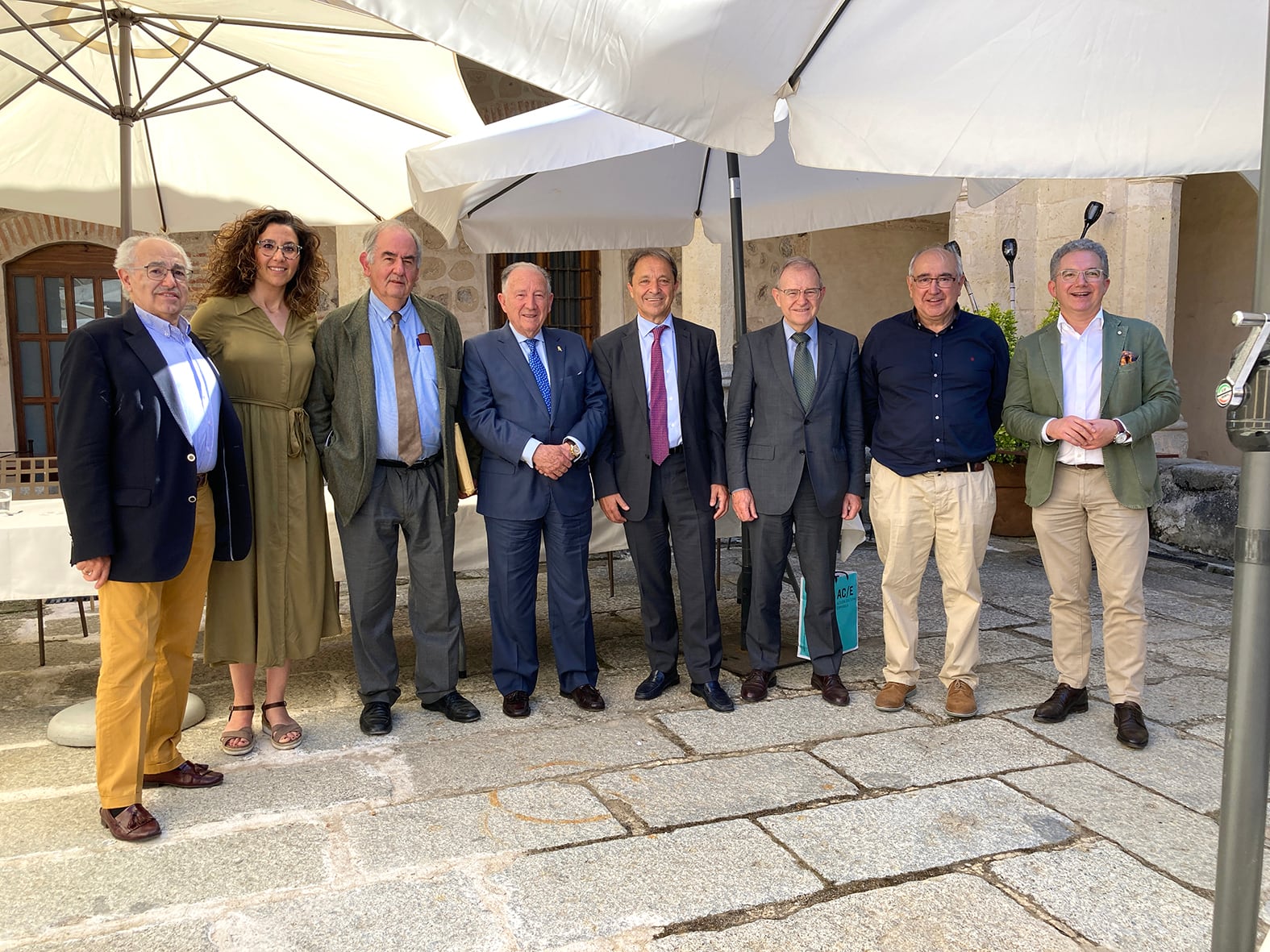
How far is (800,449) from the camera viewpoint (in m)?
4.02

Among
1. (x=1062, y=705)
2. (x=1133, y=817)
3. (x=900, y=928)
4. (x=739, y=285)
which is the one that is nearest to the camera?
(x=900, y=928)

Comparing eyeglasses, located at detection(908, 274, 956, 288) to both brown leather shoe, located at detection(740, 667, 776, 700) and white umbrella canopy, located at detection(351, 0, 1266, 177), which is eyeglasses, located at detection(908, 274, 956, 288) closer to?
white umbrella canopy, located at detection(351, 0, 1266, 177)

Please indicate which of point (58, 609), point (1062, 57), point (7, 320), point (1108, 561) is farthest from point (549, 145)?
point (7, 320)

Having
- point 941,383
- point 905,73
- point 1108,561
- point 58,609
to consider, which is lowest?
point 58,609

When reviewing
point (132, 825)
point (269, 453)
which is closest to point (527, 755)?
point (132, 825)

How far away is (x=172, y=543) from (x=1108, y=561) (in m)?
3.19

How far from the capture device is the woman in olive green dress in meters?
3.51

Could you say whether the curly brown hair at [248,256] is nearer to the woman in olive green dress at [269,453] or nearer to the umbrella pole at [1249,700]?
the woman in olive green dress at [269,453]

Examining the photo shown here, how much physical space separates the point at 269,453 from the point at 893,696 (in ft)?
8.34

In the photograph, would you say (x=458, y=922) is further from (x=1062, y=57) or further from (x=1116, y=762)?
(x=1062, y=57)

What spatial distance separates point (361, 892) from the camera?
2.60 meters

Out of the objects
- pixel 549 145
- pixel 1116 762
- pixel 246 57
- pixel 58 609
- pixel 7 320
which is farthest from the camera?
pixel 7 320

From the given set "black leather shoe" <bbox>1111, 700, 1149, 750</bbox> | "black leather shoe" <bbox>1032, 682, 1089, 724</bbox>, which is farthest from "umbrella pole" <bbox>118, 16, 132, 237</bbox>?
"black leather shoe" <bbox>1111, 700, 1149, 750</bbox>

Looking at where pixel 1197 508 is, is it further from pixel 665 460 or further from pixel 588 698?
pixel 588 698
